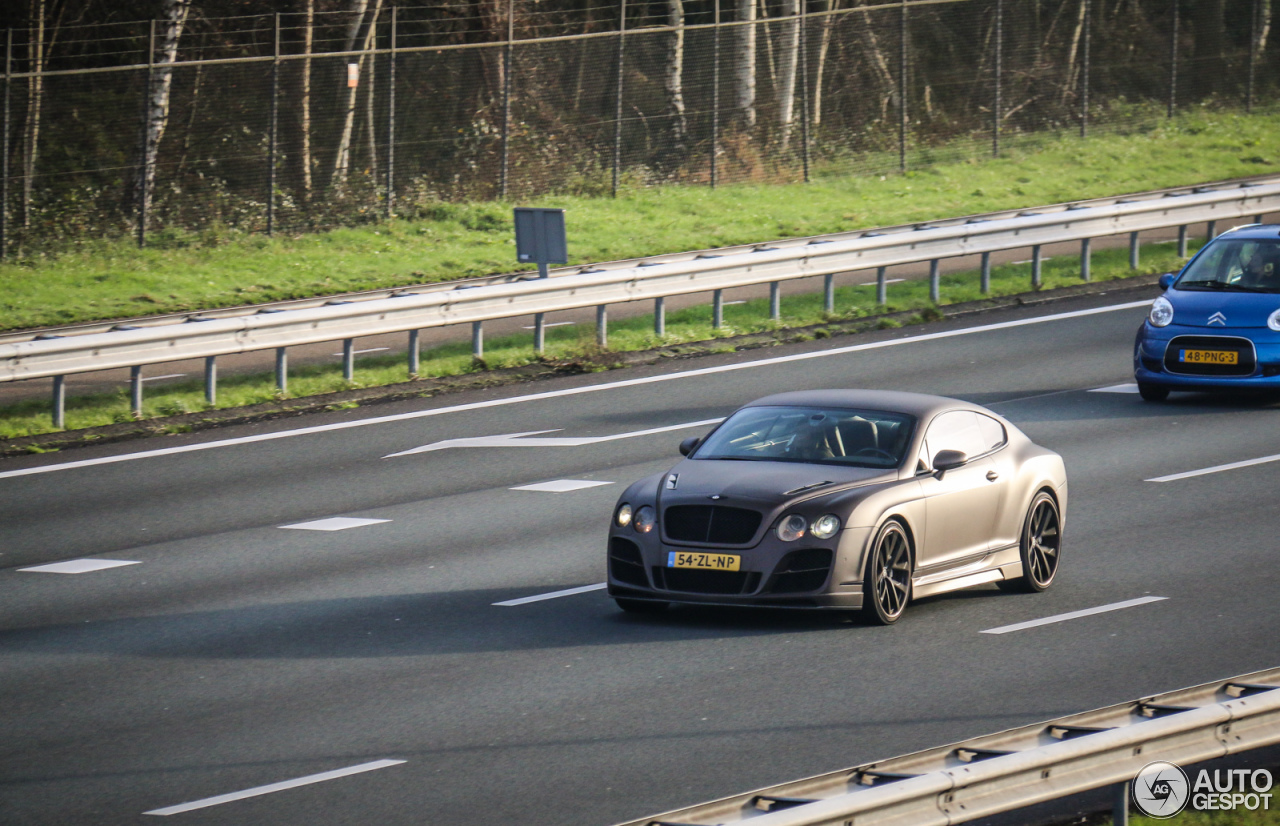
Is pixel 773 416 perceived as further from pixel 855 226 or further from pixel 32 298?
pixel 855 226

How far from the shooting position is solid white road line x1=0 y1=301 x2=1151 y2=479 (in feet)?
56.1

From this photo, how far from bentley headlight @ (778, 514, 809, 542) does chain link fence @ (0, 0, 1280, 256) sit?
1985cm

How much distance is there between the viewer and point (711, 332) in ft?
75.3

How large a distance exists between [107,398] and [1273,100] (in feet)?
108

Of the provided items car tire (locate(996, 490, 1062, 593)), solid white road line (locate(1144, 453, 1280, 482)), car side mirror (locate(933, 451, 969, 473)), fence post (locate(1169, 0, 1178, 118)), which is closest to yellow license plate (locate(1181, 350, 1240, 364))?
solid white road line (locate(1144, 453, 1280, 482))

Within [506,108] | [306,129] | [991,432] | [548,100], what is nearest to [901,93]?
[548,100]

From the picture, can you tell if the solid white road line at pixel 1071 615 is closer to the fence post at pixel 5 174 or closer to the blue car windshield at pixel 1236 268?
the blue car windshield at pixel 1236 268

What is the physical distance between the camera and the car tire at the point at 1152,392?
19.3m

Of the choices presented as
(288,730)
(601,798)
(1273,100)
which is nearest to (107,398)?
(288,730)

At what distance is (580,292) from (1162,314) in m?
6.59

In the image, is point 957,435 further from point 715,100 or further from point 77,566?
point 715,100

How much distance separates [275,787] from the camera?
319 inches

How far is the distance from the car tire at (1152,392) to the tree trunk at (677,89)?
17.7m

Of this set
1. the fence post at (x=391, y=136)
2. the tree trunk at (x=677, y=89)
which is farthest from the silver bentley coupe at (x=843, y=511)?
the tree trunk at (x=677, y=89)
